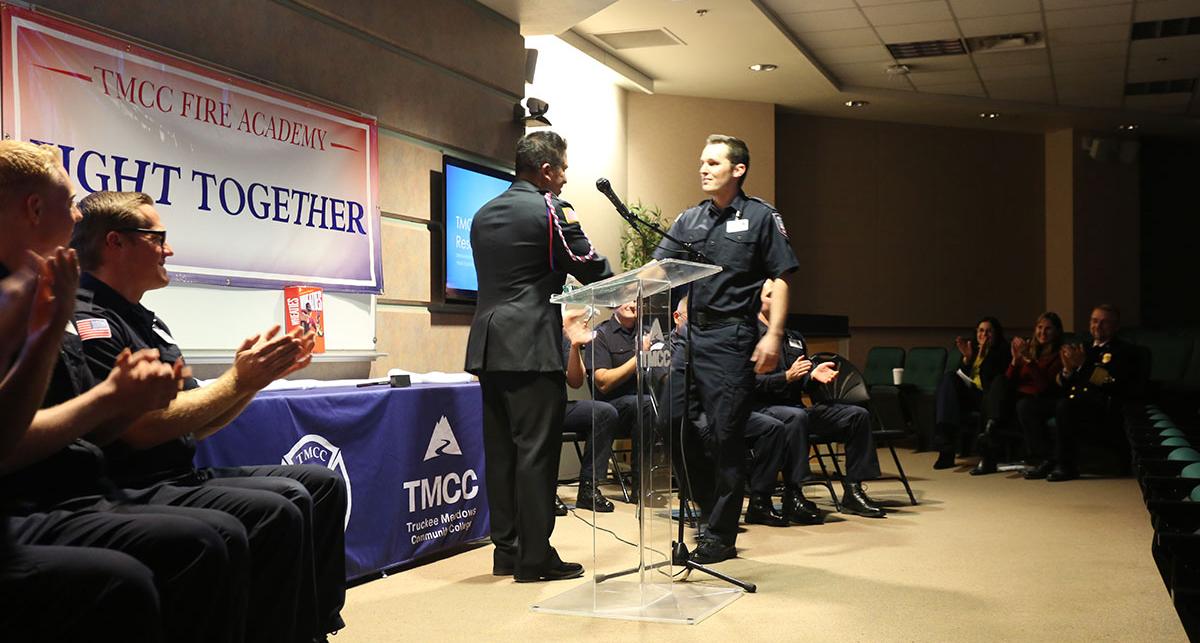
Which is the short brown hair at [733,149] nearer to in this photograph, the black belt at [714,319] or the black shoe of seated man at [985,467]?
the black belt at [714,319]

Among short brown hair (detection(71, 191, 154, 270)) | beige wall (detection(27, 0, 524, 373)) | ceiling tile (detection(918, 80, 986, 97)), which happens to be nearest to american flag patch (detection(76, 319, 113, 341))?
short brown hair (detection(71, 191, 154, 270))

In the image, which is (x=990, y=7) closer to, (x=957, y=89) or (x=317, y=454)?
(x=957, y=89)

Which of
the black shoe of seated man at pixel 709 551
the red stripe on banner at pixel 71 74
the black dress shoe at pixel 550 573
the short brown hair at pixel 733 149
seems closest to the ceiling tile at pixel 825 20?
the short brown hair at pixel 733 149

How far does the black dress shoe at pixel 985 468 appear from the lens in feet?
23.8

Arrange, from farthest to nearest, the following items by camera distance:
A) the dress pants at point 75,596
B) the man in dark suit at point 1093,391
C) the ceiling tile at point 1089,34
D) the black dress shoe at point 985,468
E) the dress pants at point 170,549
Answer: the ceiling tile at point 1089,34, the black dress shoe at point 985,468, the man in dark suit at point 1093,391, the dress pants at point 170,549, the dress pants at point 75,596

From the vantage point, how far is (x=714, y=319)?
3.88 metres

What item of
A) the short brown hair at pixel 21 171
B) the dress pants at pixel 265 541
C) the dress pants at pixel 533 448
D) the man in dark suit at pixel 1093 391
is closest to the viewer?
the short brown hair at pixel 21 171

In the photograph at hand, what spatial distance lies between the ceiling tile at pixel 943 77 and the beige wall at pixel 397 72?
519cm

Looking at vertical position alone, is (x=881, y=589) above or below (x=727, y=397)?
below

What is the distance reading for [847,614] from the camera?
10.3ft

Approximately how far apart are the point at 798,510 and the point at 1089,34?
18.8 feet

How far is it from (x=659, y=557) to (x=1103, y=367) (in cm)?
515

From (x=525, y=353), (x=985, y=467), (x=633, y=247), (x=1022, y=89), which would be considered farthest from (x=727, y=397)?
(x=1022, y=89)

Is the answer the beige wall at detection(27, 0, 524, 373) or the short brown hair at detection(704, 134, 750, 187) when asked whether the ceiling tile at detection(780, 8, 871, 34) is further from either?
the short brown hair at detection(704, 134, 750, 187)
